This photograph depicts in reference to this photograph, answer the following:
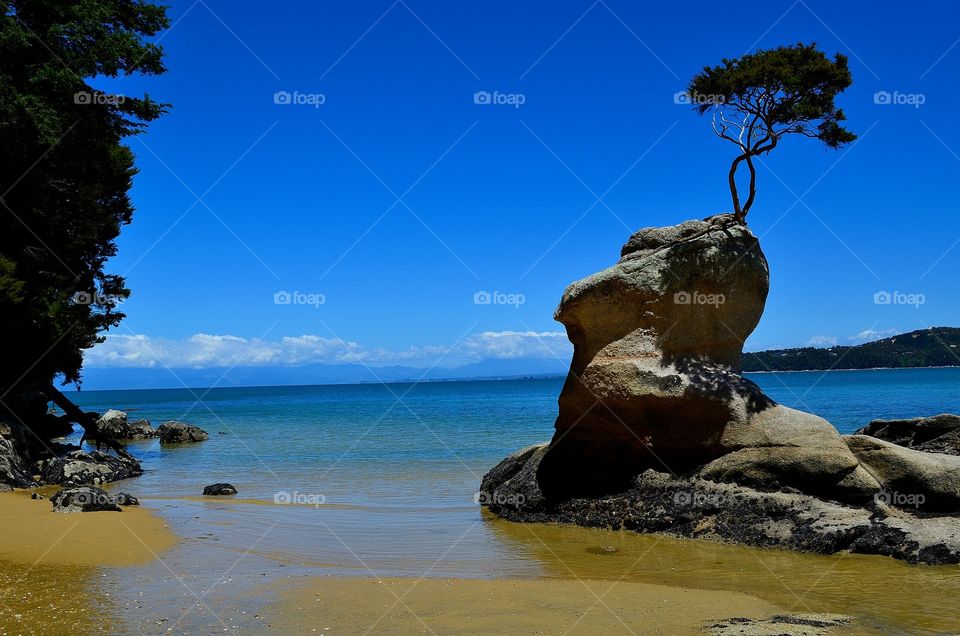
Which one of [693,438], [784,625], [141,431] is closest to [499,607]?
[784,625]

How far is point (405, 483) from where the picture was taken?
21984 millimetres

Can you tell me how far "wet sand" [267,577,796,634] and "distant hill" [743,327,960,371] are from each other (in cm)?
10262

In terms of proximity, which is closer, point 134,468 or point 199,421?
point 134,468

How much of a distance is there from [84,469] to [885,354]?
111 metres

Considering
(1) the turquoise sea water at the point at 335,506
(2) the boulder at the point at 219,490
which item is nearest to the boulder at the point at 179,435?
(1) the turquoise sea water at the point at 335,506

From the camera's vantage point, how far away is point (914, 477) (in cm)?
1277

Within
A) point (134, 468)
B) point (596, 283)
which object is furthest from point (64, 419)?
point (596, 283)

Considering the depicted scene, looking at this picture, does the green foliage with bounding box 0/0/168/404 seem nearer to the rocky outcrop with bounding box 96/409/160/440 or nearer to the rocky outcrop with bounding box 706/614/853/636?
the rocky outcrop with bounding box 706/614/853/636

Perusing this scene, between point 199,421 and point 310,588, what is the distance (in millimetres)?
56145

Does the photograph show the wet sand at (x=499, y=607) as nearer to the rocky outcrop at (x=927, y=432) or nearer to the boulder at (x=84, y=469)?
the rocky outcrop at (x=927, y=432)

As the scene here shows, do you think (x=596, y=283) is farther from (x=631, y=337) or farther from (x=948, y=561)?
(x=948, y=561)

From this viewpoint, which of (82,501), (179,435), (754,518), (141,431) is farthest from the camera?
(141,431)

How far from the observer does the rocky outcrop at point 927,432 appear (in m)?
16.6

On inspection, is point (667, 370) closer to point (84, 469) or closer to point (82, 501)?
point (82, 501)
